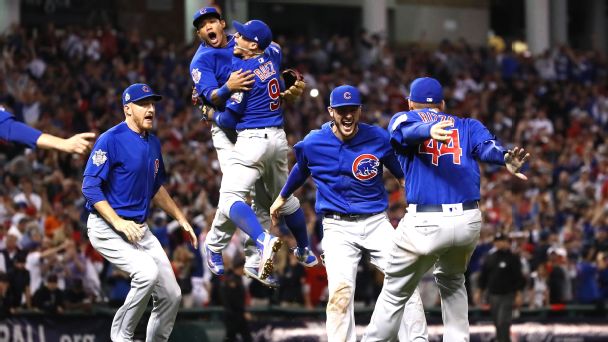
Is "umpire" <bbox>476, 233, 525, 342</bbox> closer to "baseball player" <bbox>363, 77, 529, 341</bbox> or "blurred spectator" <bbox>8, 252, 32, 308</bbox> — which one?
"blurred spectator" <bbox>8, 252, 32, 308</bbox>

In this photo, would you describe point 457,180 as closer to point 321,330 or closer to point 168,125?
point 321,330

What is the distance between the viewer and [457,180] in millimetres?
10359

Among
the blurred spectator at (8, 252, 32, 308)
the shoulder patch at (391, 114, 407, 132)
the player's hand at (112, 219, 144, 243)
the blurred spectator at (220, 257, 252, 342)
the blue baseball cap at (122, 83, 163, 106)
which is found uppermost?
the blue baseball cap at (122, 83, 163, 106)

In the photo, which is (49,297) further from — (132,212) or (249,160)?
(249,160)

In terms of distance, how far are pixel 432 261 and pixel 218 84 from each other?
2958 mm

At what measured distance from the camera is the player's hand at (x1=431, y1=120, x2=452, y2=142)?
980 centimetres

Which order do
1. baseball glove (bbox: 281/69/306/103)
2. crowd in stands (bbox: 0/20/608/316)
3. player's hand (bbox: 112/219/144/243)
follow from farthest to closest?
crowd in stands (bbox: 0/20/608/316) < baseball glove (bbox: 281/69/306/103) < player's hand (bbox: 112/219/144/243)

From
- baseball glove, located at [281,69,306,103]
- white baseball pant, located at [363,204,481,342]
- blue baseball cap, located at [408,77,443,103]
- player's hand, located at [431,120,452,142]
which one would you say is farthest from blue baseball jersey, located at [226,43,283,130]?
player's hand, located at [431,120,452,142]

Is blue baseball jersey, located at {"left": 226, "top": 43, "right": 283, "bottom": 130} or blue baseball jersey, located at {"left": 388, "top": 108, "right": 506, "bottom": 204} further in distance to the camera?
blue baseball jersey, located at {"left": 226, "top": 43, "right": 283, "bottom": 130}

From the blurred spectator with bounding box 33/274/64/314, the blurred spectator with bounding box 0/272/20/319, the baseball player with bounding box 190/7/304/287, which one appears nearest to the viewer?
the baseball player with bounding box 190/7/304/287

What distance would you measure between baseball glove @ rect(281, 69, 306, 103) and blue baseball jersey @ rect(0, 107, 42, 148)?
3424 millimetres

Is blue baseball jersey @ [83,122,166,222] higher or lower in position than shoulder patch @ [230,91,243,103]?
lower

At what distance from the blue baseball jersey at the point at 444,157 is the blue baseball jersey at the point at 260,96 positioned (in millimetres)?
1837

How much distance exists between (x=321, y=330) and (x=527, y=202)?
680 centimetres
